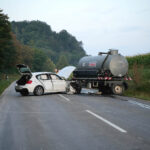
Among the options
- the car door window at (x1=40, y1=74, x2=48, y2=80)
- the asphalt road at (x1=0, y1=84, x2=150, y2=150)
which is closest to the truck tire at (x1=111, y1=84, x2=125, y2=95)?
the car door window at (x1=40, y1=74, x2=48, y2=80)

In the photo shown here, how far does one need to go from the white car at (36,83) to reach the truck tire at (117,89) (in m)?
3.57

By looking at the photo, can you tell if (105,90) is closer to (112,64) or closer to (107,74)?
(107,74)

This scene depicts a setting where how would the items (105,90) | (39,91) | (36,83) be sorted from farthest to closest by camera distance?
(105,90) < (39,91) < (36,83)

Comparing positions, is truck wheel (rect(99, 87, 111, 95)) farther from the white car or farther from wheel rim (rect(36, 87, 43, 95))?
wheel rim (rect(36, 87, 43, 95))

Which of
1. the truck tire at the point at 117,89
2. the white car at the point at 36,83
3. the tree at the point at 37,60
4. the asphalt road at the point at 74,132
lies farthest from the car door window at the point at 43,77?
the tree at the point at 37,60

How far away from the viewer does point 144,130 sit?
673 centimetres

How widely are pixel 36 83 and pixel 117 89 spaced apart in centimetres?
558

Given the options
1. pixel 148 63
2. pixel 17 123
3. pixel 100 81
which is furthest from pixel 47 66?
pixel 17 123

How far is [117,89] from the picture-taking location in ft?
59.6

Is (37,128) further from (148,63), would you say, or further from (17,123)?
(148,63)

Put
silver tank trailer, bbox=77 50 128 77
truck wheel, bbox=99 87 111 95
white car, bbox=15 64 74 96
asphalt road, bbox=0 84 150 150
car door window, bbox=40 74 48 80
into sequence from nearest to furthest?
asphalt road, bbox=0 84 150 150 < white car, bbox=15 64 74 96 < car door window, bbox=40 74 48 80 < silver tank trailer, bbox=77 50 128 77 < truck wheel, bbox=99 87 111 95

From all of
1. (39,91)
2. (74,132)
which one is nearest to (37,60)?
(39,91)

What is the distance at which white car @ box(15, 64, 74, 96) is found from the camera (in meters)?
16.6

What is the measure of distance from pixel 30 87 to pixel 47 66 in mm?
125183
